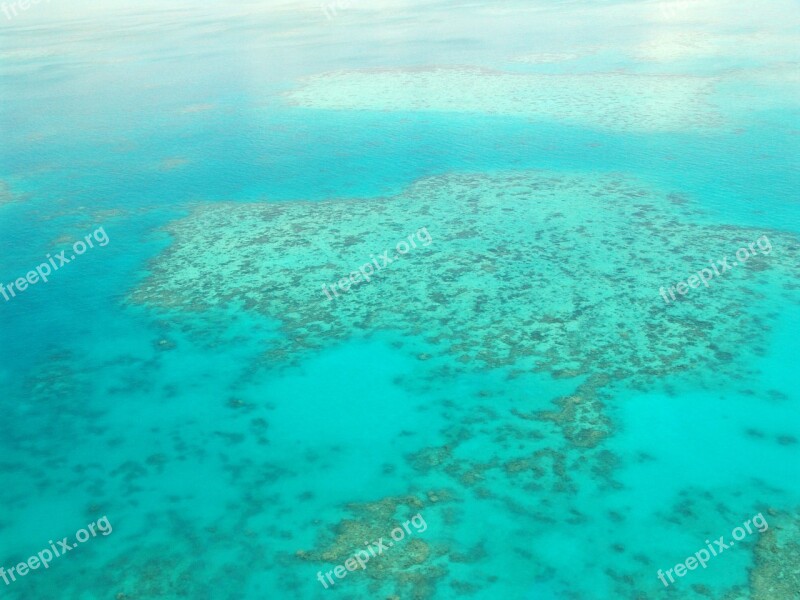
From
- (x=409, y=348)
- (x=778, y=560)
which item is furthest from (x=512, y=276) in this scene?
(x=778, y=560)

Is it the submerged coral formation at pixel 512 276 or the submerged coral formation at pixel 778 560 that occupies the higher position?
the submerged coral formation at pixel 512 276

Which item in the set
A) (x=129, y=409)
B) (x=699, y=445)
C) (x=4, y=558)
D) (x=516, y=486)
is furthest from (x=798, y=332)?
→ (x=4, y=558)

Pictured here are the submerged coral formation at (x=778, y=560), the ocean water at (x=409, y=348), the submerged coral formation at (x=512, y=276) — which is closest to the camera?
the submerged coral formation at (x=778, y=560)

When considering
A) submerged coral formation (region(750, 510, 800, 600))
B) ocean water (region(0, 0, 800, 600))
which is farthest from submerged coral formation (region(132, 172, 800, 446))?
submerged coral formation (region(750, 510, 800, 600))

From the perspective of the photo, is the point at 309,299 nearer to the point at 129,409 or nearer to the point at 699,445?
the point at 129,409

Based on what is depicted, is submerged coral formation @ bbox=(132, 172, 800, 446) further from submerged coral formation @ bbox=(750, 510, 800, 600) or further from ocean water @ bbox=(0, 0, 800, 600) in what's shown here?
submerged coral formation @ bbox=(750, 510, 800, 600)

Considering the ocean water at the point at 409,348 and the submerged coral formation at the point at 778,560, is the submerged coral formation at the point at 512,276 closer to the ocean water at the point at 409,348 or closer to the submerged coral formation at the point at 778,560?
the ocean water at the point at 409,348

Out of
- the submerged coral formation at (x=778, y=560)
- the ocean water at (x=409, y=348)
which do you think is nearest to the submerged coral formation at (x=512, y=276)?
the ocean water at (x=409, y=348)

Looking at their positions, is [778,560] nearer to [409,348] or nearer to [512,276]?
[409,348]
